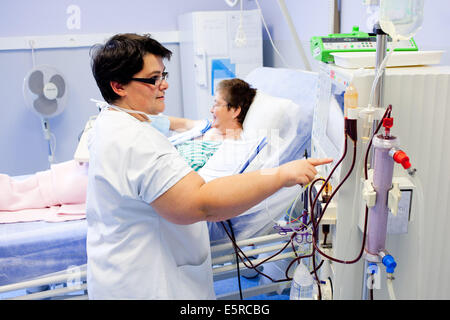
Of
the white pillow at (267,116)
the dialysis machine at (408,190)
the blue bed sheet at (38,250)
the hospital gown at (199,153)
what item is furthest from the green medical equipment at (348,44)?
the blue bed sheet at (38,250)

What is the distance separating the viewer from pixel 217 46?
10.4 ft

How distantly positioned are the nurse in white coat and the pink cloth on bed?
734mm

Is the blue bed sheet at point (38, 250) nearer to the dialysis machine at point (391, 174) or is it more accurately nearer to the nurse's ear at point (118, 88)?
the nurse's ear at point (118, 88)

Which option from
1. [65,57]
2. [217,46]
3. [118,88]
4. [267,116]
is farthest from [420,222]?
[65,57]

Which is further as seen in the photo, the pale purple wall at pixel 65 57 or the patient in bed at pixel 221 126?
the pale purple wall at pixel 65 57

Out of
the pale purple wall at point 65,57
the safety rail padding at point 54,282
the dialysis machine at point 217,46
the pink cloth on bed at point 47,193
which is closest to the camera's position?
the safety rail padding at point 54,282

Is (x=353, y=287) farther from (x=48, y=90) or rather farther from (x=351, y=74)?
(x=48, y=90)

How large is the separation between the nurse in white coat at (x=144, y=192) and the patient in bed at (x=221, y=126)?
0.34 metres

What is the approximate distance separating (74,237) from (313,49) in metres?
1.19

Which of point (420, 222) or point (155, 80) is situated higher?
point (155, 80)

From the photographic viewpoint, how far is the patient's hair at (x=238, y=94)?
1.63 meters

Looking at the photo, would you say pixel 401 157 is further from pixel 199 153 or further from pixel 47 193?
pixel 47 193

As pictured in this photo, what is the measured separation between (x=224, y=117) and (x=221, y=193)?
61cm

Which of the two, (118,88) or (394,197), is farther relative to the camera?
(118,88)
